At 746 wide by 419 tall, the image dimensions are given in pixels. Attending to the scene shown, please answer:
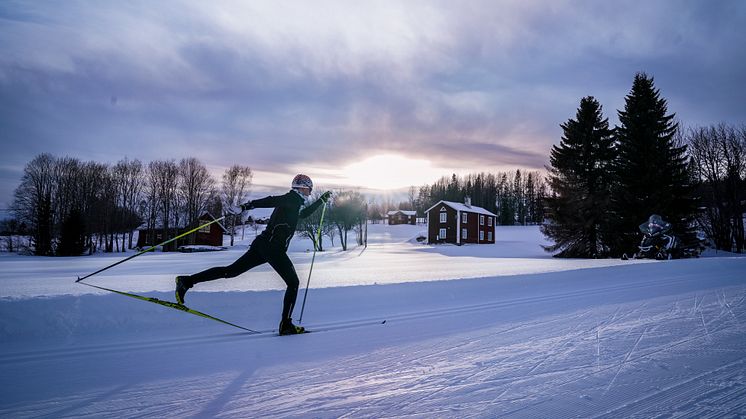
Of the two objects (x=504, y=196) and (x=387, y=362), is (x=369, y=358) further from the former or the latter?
(x=504, y=196)

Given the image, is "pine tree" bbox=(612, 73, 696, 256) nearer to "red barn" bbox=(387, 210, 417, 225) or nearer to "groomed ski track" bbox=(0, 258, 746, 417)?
"groomed ski track" bbox=(0, 258, 746, 417)

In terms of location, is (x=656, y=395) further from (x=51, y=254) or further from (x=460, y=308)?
(x=51, y=254)

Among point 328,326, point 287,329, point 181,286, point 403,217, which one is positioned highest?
point 403,217

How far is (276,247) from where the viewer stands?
4.82m

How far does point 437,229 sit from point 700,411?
5507 centimetres

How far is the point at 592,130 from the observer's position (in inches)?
1112

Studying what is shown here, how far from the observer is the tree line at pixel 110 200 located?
41250mm

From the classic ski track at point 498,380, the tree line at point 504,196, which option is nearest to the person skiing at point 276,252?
the classic ski track at point 498,380

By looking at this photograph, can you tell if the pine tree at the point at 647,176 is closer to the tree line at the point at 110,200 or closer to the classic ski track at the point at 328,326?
the classic ski track at the point at 328,326

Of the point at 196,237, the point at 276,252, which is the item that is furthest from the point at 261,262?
the point at 196,237

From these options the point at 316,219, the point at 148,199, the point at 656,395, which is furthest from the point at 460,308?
the point at 148,199

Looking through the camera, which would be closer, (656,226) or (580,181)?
(656,226)

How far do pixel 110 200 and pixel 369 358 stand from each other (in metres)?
57.8

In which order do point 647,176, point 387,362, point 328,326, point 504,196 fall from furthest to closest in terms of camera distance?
point 504,196 < point 647,176 < point 328,326 < point 387,362
